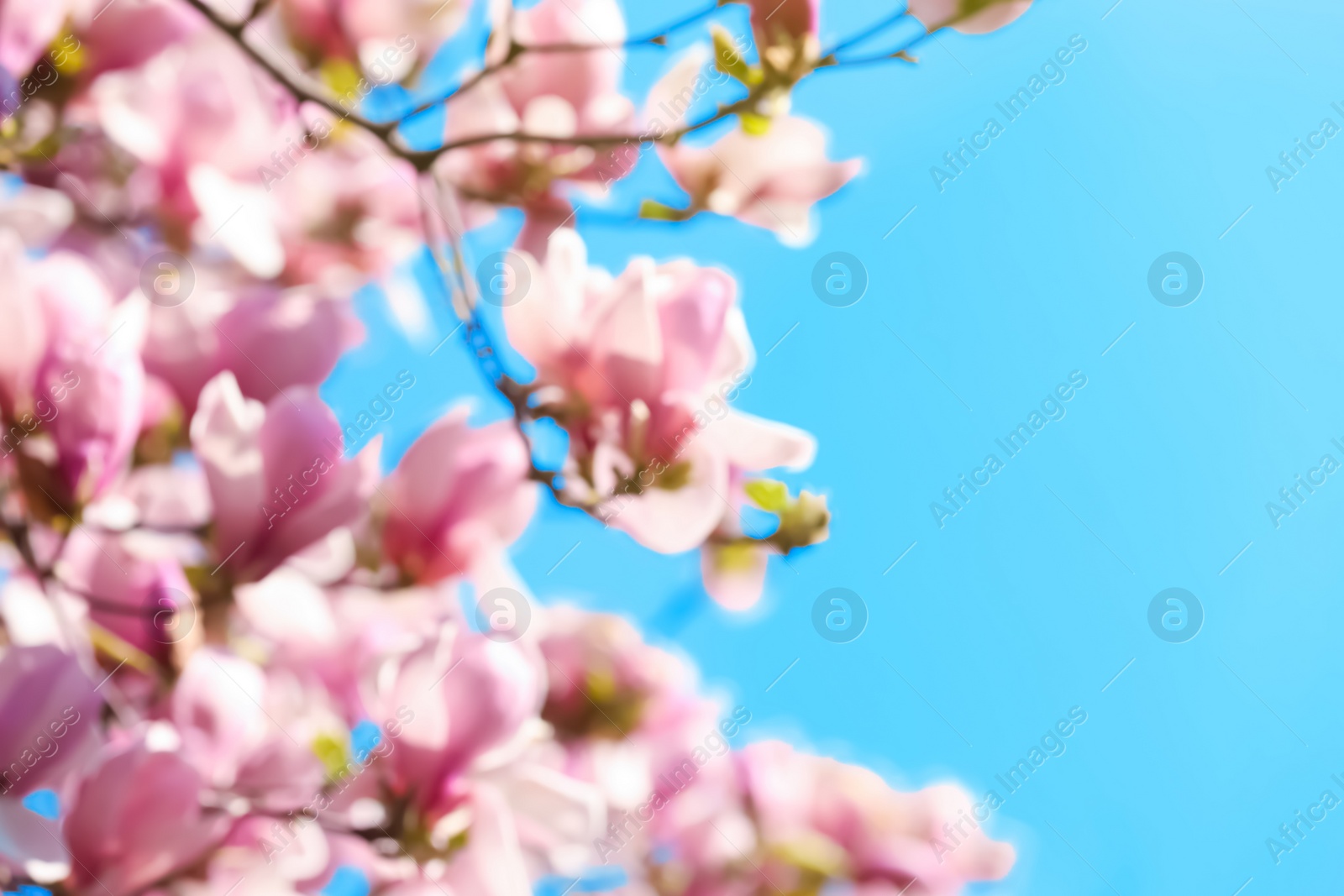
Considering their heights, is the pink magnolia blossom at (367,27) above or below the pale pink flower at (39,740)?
above

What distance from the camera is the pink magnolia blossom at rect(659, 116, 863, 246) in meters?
0.80

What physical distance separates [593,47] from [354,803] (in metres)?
0.52

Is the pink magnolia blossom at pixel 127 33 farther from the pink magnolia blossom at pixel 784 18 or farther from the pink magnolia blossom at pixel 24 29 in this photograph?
the pink magnolia blossom at pixel 784 18

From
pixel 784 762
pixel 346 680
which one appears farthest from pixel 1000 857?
pixel 346 680

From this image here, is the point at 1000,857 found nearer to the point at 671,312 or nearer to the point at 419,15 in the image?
the point at 671,312

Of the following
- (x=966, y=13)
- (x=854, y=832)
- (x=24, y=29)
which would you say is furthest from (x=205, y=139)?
(x=854, y=832)

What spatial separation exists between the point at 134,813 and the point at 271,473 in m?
0.17

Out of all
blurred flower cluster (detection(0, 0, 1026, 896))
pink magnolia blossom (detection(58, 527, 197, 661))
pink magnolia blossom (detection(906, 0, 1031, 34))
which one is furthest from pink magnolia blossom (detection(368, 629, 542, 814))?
pink magnolia blossom (detection(906, 0, 1031, 34))

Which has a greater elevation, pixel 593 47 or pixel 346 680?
pixel 593 47

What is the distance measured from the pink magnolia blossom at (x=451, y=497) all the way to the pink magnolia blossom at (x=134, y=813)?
184mm

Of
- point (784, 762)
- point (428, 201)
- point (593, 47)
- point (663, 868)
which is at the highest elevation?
point (593, 47)

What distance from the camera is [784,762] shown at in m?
0.82

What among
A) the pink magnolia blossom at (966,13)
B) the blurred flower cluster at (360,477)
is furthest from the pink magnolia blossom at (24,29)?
the pink magnolia blossom at (966,13)

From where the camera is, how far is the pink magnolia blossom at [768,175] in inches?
31.3
